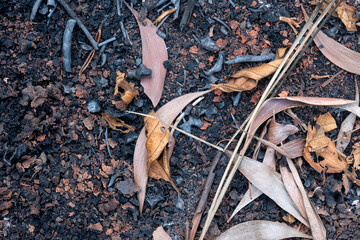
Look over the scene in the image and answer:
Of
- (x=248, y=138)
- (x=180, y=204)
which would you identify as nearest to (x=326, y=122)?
(x=248, y=138)

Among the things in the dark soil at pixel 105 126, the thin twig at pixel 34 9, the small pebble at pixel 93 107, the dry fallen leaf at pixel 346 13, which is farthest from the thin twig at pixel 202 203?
the thin twig at pixel 34 9

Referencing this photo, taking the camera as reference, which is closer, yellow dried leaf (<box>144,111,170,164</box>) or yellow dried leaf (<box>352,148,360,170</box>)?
yellow dried leaf (<box>144,111,170,164</box>)

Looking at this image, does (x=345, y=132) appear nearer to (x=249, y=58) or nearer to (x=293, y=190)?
(x=293, y=190)

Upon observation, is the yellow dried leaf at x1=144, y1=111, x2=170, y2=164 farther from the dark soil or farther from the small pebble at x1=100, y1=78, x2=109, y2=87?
the small pebble at x1=100, y1=78, x2=109, y2=87

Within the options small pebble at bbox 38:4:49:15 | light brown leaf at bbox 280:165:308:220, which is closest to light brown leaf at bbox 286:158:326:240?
light brown leaf at bbox 280:165:308:220

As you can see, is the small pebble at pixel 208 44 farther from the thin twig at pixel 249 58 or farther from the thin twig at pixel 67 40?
the thin twig at pixel 67 40

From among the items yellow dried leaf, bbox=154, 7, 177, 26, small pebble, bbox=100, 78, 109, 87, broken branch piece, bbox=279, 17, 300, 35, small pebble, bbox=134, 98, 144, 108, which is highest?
broken branch piece, bbox=279, 17, 300, 35
